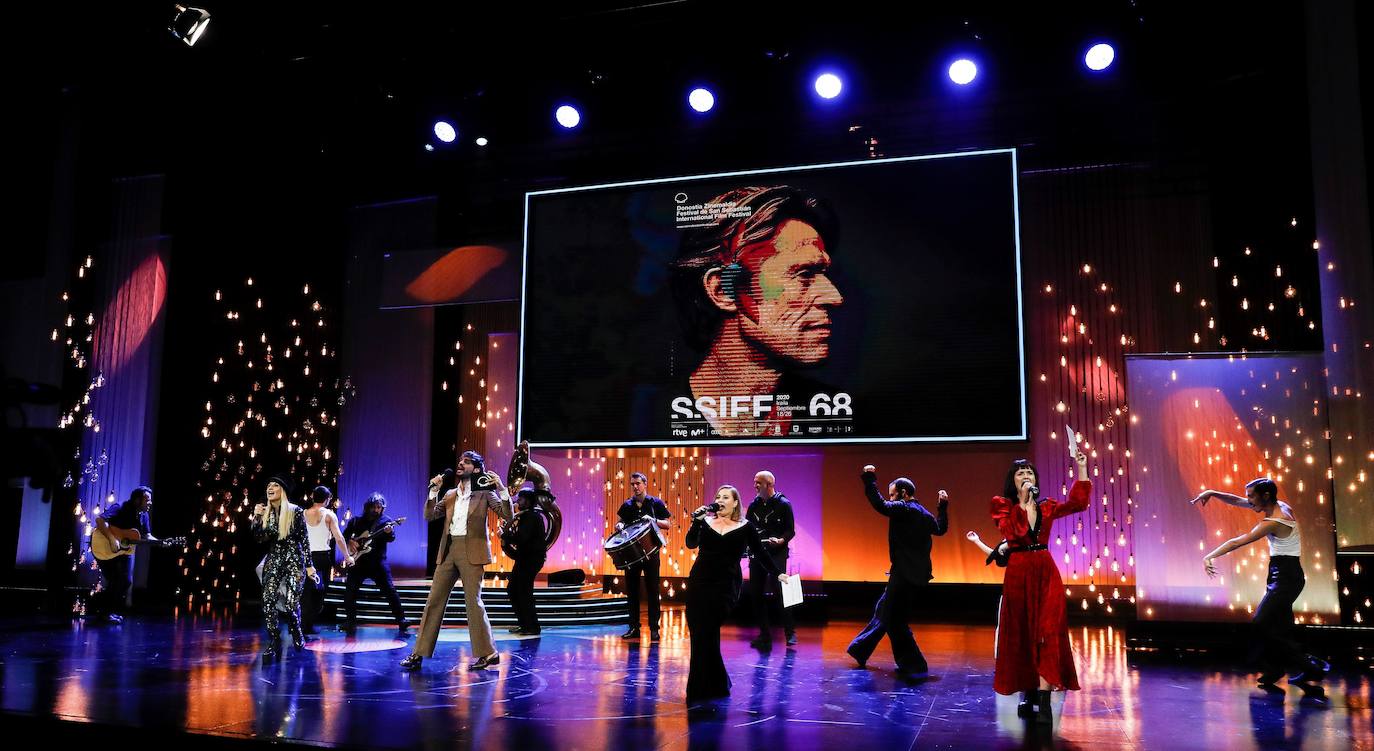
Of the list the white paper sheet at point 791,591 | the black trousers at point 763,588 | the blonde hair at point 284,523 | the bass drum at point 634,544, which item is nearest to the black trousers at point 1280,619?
the white paper sheet at point 791,591

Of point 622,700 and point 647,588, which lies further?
point 647,588

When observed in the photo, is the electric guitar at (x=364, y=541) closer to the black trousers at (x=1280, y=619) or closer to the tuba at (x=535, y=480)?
the tuba at (x=535, y=480)

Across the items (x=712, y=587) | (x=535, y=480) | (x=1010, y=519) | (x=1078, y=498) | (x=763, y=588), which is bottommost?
(x=763, y=588)

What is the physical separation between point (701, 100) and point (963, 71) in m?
2.71

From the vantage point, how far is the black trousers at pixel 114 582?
1048cm

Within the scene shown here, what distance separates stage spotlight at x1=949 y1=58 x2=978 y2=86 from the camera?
31.4 feet

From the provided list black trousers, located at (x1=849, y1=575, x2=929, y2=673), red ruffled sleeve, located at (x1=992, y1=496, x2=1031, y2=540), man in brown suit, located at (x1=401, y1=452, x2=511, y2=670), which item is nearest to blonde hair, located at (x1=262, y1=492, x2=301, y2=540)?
man in brown suit, located at (x1=401, y1=452, x2=511, y2=670)

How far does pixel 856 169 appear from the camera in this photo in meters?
10.6

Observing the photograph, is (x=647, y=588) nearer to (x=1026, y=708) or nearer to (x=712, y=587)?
(x=712, y=587)

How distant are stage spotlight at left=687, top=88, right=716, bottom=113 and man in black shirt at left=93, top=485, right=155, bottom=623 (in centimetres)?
761

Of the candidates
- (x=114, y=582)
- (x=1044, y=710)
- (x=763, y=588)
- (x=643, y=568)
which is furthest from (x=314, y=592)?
(x=1044, y=710)

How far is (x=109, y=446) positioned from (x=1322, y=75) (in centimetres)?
1493

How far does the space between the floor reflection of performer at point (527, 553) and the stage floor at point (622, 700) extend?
22.3 inches

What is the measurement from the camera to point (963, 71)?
31.6 ft
